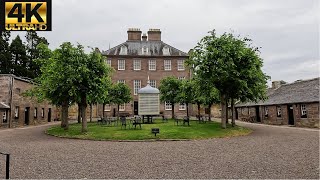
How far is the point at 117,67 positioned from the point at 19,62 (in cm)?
2215

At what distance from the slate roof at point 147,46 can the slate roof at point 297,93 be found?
824 inches

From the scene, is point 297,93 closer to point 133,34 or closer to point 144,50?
point 144,50

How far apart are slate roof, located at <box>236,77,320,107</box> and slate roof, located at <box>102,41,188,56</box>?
20.9 m

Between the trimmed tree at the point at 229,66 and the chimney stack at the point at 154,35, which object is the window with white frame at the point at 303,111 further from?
the chimney stack at the point at 154,35

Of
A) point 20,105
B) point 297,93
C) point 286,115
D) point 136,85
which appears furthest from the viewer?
point 136,85

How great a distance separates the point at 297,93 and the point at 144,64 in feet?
91.8

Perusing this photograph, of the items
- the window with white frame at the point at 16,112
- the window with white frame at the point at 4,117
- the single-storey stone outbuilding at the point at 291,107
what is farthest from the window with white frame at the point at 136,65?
the window with white frame at the point at 4,117

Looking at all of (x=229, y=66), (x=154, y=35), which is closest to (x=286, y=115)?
(x=229, y=66)

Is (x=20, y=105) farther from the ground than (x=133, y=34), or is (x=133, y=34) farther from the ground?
(x=133, y=34)

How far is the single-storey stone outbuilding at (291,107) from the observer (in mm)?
29906

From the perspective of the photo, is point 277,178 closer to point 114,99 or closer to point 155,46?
point 114,99

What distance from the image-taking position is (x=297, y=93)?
34.4 meters

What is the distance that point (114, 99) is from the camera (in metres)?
38.7

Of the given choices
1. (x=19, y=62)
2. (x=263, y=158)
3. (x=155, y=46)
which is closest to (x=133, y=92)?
(x=155, y=46)
